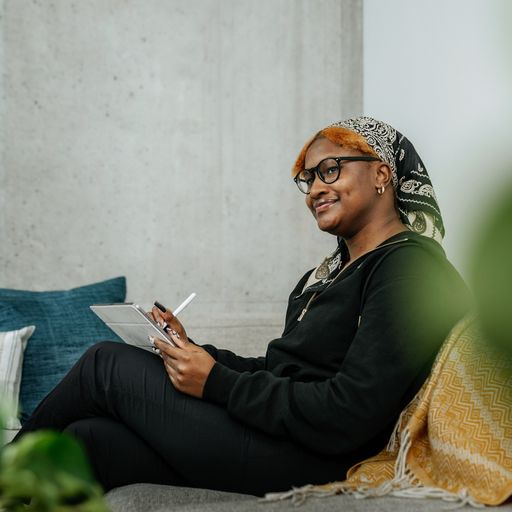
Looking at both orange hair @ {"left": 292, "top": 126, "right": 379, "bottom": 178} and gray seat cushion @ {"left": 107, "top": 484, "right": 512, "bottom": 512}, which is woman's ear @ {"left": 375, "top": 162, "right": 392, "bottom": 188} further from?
gray seat cushion @ {"left": 107, "top": 484, "right": 512, "bottom": 512}

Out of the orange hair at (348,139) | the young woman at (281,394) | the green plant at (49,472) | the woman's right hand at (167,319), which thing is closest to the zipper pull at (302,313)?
the young woman at (281,394)

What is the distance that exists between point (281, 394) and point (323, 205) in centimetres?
54

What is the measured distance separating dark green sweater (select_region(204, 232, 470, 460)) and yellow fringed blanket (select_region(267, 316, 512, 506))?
0.15 ft

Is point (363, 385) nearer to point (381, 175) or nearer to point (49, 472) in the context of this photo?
point (381, 175)

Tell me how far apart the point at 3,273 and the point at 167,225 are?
73cm

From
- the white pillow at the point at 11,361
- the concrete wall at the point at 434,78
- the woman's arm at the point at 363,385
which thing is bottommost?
the white pillow at the point at 11,361

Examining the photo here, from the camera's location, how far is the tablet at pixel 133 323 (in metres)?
1.45

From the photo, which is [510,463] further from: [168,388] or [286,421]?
[168,388]

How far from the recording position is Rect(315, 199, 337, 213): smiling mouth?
5.53 feet

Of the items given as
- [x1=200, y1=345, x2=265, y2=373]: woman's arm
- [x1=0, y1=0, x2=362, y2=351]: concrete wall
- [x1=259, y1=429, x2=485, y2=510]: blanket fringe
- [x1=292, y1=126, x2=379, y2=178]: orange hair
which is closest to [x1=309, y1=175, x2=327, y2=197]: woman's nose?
[x1=292, y1=126, x2=379, y2=178]: orange hair

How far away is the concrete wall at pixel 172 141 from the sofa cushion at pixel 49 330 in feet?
1.36

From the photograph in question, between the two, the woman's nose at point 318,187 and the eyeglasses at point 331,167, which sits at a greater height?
the eyeglasses at point 331,167

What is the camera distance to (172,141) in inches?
122

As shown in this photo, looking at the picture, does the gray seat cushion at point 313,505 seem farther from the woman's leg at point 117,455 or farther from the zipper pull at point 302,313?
the zipper pull at point 302,313
